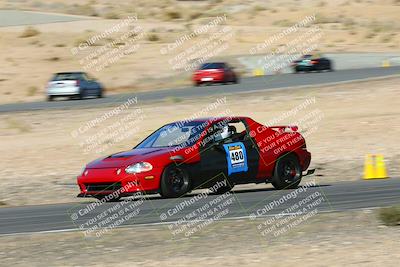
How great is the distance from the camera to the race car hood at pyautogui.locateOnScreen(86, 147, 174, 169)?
1565 cm

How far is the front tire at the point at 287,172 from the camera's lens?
17094mm

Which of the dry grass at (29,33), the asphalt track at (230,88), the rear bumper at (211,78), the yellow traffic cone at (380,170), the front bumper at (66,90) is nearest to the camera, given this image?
the yellow traffic cone at (380,170)

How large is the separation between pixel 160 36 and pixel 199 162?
4782cm

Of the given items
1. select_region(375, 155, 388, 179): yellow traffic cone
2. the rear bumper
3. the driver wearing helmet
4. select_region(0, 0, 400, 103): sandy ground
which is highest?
the driver wearing helmet

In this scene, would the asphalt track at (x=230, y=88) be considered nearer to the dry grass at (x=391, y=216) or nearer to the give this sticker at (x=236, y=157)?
the give this sticker at (x=236, y=157)

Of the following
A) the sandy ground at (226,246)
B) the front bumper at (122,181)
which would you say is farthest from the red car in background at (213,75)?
the sandy ground at (226,246)

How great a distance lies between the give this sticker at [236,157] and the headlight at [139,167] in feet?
4.96

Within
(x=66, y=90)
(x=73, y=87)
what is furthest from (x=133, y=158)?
(x=66, y=90)

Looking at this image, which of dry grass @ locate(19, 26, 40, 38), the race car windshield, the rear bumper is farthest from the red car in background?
the race car windshield

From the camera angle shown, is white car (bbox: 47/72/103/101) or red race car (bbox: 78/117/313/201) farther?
white car (bbox: 47/72/103/101)

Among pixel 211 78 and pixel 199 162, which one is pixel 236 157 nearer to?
pixel 199 162

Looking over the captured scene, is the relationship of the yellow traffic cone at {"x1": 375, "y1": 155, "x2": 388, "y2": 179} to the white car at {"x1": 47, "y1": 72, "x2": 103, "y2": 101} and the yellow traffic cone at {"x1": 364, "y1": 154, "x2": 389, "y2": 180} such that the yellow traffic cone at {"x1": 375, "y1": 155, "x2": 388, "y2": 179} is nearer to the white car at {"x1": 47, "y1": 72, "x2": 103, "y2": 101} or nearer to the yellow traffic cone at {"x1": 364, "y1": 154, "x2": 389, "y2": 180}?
the yellow traffic cone at {"x1": 364, "y1": 154, "x2": 389, "y2": 180}

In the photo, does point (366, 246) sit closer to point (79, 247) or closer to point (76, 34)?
point (79, 247)

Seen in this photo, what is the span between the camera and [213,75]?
44.6 metres
